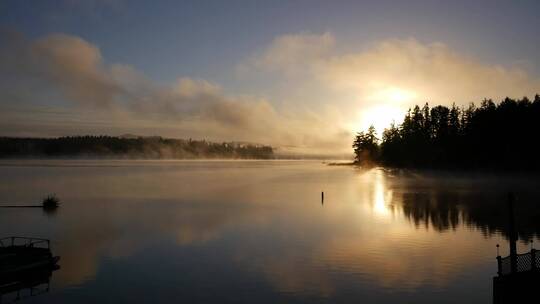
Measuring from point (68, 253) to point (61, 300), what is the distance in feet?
43.4

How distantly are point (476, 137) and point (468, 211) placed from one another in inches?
3754

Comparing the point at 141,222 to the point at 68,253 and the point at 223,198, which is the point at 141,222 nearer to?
the point at 68,253

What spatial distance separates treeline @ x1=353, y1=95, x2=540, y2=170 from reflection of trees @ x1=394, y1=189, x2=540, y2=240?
6001cm

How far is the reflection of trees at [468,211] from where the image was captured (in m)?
49.6

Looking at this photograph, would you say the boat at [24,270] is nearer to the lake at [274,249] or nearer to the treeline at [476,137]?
the lake at [274,249]

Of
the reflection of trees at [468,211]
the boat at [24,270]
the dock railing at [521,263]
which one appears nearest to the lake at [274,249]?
the reflection of trees at [468,211]

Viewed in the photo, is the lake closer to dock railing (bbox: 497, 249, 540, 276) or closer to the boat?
the boat

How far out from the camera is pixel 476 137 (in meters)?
147

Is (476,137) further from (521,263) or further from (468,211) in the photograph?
(521,263)

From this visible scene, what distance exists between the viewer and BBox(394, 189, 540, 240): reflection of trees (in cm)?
4962

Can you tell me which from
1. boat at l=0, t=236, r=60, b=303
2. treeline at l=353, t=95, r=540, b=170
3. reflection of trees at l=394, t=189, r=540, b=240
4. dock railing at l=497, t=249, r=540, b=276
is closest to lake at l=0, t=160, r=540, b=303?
reflection of trees at l=394, t=189, r=540, b=240

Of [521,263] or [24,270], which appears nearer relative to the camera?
[521,263]

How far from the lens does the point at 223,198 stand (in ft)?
289

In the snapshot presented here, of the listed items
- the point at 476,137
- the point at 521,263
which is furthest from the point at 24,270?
the point at 476,137
